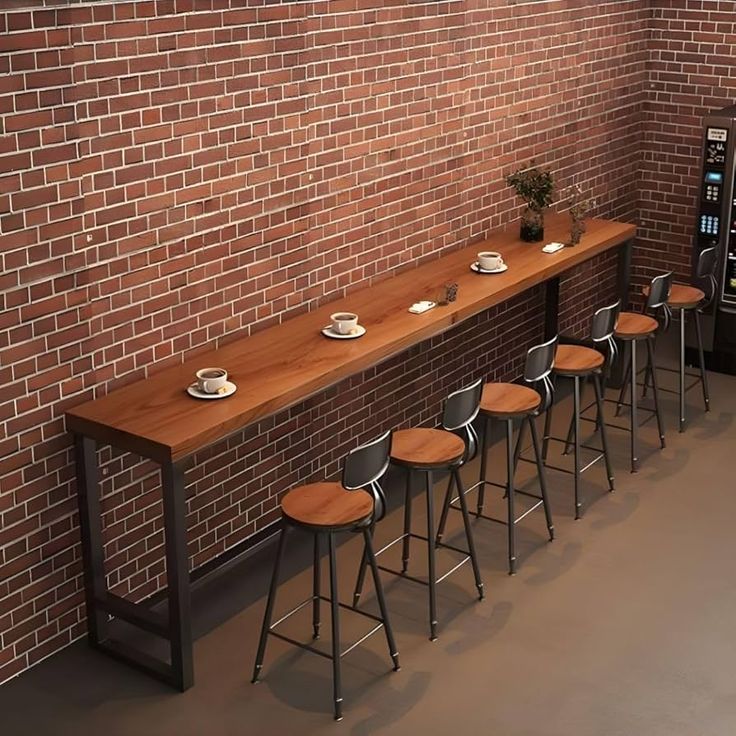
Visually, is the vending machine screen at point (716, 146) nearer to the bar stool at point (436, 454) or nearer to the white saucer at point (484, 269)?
the white saucer at point (484, 269)

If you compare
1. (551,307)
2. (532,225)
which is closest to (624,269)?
(551,307)

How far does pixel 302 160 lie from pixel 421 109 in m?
0.90

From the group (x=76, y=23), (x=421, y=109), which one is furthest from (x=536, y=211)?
(x=76, y=23)

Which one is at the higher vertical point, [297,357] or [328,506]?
[297,357]

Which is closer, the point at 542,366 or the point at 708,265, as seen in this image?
the point at 542,366

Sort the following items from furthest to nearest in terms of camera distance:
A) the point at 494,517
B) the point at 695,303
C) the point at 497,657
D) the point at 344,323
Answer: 1. the point at 695,303
2. the point at 494,517
3. the point at 344,323
4. the point at 497,657

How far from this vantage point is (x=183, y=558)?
13.8 feet

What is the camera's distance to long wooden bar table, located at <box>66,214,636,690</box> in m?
4.16

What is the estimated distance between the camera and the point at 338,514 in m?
4.25

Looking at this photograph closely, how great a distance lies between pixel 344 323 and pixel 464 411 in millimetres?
607

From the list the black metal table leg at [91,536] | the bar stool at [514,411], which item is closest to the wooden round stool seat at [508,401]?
the bar stool at [514,411]

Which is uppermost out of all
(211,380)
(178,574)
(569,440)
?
(211,380)

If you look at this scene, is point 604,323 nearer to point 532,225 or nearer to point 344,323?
point 532,225

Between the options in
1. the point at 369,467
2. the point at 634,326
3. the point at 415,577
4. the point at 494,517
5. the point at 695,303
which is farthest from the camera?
the point at 695,303
